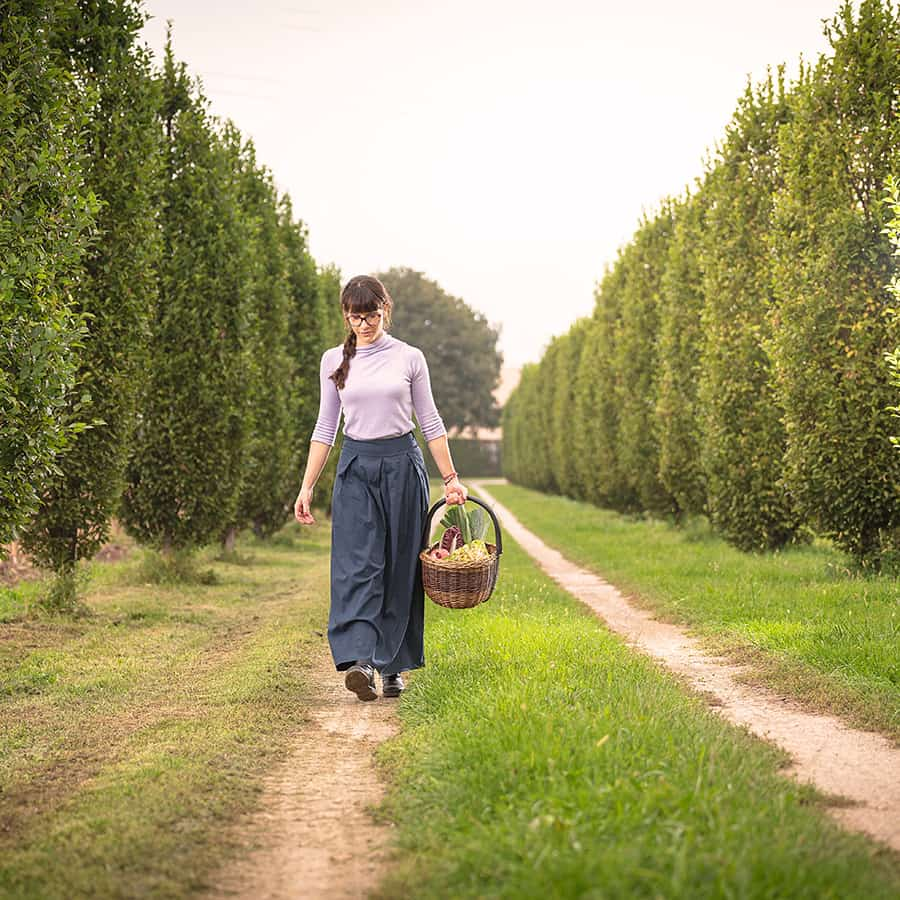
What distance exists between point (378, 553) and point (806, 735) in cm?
272

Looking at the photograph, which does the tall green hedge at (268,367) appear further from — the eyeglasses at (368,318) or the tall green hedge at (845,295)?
the eyeglasses at (368,318)

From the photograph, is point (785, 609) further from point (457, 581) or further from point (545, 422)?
point (545, 422)

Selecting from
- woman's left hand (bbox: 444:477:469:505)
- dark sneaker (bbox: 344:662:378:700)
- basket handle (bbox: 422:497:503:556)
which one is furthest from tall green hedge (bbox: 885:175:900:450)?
dark sneaker (bbox: 344:662:378:700)

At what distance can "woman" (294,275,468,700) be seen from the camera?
7012mm

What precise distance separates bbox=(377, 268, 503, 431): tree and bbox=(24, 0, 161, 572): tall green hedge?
64011 millimetres

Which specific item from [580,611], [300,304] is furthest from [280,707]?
[300,304]

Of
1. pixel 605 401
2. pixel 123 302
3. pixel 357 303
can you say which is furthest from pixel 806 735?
pixel 605 401

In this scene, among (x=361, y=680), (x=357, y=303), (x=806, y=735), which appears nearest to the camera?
(x=806, y=735)

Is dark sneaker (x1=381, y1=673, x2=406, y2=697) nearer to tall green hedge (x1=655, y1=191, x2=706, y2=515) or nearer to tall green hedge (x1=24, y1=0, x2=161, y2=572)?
tall green hedge (x1=24, y1=0, x2=161, y2=572)

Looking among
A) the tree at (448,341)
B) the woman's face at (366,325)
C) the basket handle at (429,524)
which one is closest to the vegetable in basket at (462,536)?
the basket handle at (429,524)

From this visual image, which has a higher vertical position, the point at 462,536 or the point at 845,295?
the point at 845,295

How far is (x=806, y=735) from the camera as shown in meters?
5.96

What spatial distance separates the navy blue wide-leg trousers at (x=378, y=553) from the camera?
22.9 ft

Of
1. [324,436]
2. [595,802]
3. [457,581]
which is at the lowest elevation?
[595,802]
